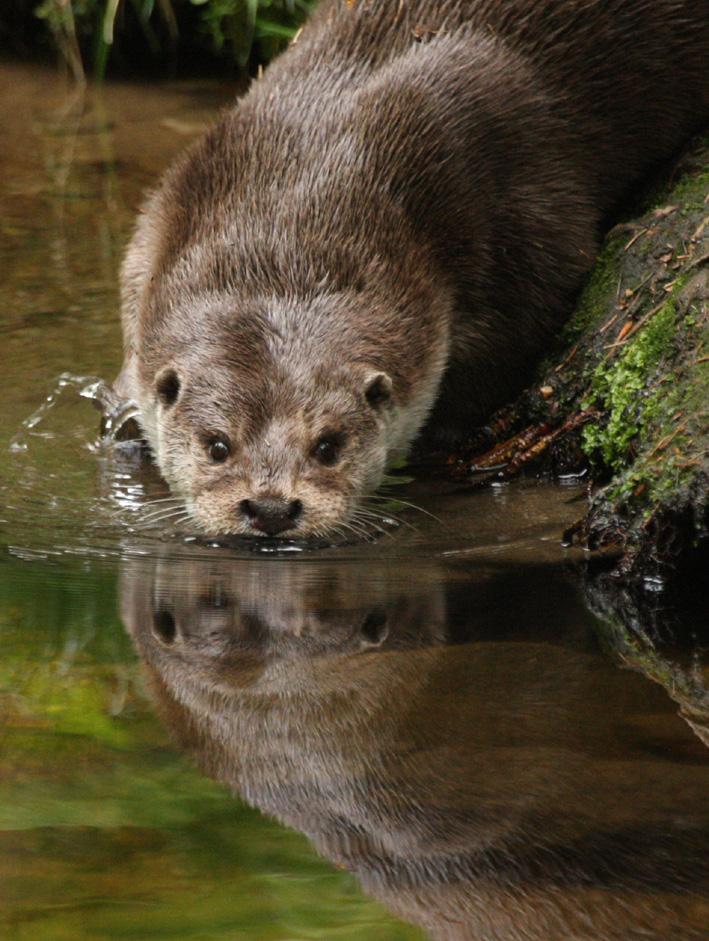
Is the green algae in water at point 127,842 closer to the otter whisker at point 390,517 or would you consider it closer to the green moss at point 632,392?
the otter whisker at point 390,517

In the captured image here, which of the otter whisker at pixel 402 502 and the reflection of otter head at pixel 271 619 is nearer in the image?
the reflection of otter head at pixel 271 619

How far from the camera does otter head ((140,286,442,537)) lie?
373 cm

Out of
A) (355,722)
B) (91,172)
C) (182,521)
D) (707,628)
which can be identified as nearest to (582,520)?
(707,628)

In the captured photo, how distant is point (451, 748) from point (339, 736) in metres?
0.18

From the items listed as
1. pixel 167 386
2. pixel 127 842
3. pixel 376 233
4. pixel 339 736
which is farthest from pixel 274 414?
pixel 127 842

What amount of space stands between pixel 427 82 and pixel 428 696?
2327 millimetres

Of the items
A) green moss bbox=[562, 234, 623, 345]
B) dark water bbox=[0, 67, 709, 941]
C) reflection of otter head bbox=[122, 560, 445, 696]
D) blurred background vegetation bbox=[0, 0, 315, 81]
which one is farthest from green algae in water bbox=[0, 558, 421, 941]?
blurred background vegetation bbox=[0, 0, 315, 81]

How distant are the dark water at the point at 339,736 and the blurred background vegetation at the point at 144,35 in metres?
4.09

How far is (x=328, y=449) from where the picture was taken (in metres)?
3.88

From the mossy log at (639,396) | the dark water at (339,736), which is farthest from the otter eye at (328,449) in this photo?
the mossy log at (639,396)

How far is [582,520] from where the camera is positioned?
361 cm

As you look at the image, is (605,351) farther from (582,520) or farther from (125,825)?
(125,825)

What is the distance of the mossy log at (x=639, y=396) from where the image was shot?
3311 mm

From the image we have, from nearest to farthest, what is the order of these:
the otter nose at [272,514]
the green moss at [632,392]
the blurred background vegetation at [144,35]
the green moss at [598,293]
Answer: the otter nose at [272,514] < the green moss at [632,392] < the green moss at [598,293] < the blurred background vegetation at [144,35]
